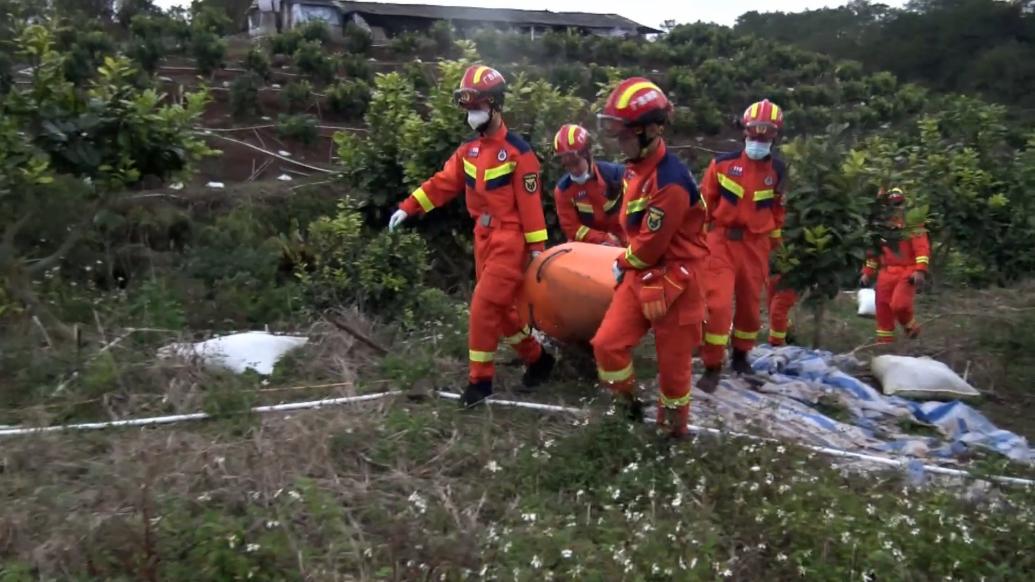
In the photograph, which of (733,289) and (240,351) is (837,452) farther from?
(240,351)

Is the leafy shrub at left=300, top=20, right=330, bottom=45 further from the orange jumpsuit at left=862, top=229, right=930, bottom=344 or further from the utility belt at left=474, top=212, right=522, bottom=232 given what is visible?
the utility belt at left=474, top=212, right=522, bottom=232

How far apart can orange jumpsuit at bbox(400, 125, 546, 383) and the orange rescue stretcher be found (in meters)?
0.18

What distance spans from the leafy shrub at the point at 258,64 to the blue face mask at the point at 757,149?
16256 millimetres

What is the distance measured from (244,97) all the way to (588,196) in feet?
47.1

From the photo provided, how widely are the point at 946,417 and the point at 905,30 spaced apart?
36365 mm

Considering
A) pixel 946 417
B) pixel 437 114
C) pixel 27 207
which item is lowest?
pixel 946 417

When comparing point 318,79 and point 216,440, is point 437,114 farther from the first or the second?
point 318,79

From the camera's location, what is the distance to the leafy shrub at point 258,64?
70.6ft

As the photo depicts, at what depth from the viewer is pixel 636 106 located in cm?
503

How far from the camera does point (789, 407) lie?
6.36 metres

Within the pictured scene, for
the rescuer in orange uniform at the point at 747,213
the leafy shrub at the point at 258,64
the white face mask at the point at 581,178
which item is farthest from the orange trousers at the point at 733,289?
the leafy shrub at the point at 258,64

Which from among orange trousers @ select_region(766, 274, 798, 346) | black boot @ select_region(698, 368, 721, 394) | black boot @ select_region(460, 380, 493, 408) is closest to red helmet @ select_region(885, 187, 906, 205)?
orange trousers @ select_region(766, 274, 798, 346)

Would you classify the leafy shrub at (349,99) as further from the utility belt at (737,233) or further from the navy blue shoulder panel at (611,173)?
the utility belt at (737,233)

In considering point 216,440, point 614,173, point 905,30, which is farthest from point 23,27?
point 905,30
